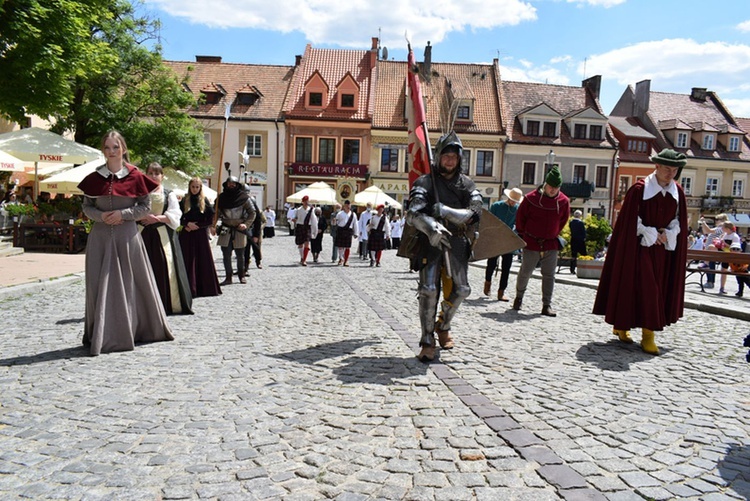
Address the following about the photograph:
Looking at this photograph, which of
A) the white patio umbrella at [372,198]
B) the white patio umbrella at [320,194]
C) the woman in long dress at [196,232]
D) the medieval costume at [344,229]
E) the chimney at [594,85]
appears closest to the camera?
the woman in long dress at [196,232]

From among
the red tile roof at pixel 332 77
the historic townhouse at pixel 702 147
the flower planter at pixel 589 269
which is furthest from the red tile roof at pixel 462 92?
the flower planter at pixel 589 269

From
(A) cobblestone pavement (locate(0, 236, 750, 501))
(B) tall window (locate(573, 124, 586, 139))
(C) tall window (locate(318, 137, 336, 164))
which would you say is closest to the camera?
(A) cobblestone pavement (locate(0, 236, 750, 501))

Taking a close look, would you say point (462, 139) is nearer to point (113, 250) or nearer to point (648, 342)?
point (648, 342)

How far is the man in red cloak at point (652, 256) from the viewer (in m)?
5.87

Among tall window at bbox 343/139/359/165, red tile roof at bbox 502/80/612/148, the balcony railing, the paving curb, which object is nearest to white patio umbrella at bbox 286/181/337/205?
the paving curb

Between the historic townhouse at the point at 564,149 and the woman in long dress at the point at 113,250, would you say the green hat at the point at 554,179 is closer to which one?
the woman in long dress at the point at 113,250

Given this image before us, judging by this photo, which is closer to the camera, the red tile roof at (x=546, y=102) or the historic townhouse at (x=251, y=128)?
the historic townhouse at (x=251, y=128)

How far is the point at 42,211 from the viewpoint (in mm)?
16922

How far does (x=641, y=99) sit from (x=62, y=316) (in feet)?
166

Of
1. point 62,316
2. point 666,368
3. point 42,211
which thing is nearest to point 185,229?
point 62,316

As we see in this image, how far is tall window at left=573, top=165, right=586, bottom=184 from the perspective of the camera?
139ft

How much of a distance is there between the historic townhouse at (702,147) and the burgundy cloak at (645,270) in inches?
1652

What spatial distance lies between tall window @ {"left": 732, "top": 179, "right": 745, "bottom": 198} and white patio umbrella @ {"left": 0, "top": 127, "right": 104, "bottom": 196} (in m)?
48.1

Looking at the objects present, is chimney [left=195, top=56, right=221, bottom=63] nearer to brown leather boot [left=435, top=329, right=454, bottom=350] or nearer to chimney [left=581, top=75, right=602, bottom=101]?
chimney [left=581, top=75, right=602, bottom=101]
